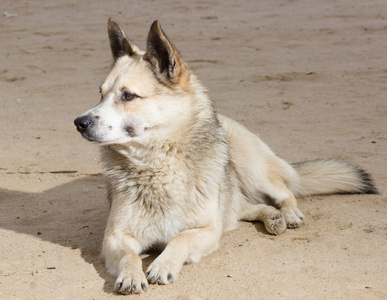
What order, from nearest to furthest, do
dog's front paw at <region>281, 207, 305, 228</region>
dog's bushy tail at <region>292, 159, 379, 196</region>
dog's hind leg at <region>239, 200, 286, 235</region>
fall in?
dog's hind leg at <region>239, 200, 286, 235</region> → dog's front paw at <region>281, 207, 305, 228</region> → dog's bushy tail at <region>292, 159, 379, 196</region>

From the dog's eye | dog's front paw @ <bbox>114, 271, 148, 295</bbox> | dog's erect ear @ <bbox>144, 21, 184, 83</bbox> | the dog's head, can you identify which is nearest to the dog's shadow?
dog's front paw @ <bbox>114, 271, 148, 295</bbox>

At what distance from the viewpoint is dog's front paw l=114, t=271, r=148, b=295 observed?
3340 mm

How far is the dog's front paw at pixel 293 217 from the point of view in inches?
175

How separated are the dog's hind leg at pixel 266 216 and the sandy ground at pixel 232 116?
8cm

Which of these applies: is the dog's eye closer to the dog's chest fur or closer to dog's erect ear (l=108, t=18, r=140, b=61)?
the dog's chest fur

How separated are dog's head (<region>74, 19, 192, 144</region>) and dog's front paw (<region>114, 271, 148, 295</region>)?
838mm

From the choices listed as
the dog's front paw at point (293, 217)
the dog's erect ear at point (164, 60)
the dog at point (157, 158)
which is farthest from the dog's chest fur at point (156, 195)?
the dog's front paw at point (293, 217)

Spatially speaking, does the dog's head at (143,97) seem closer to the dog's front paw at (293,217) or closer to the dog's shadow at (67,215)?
the dog's shadow at (67,215)

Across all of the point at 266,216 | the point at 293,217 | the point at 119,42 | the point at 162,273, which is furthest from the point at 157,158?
the point at 293,217

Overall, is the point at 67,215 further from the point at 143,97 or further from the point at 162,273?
the point at 162,273

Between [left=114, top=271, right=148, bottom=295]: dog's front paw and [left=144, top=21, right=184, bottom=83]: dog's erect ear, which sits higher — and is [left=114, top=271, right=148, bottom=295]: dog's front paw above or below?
below

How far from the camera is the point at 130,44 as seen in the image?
429cm

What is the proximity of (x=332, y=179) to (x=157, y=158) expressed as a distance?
1.84 meters

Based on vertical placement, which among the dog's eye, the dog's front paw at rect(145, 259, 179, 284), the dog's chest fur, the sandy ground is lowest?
the sandy ground
